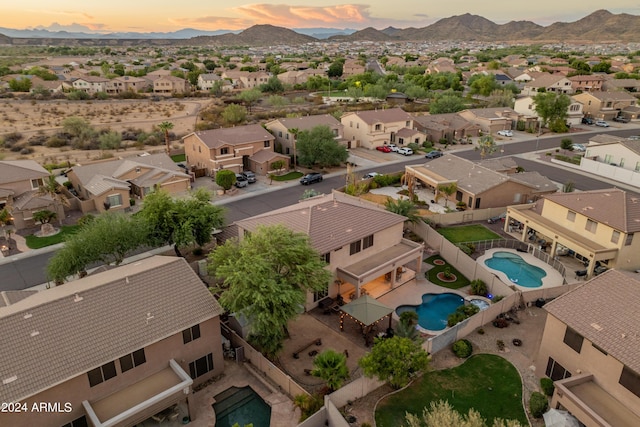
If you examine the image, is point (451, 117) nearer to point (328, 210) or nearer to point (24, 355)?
point (328, 210)

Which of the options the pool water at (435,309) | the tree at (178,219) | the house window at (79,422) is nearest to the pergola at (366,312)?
the pool water at (435,309)

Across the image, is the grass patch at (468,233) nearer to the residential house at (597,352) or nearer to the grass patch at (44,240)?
the residential house at (597,352)

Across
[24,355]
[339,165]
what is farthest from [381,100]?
[24,355]

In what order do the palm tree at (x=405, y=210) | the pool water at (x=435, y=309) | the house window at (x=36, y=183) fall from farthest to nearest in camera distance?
1. the house window at (x=36, y=183)
2. the palm tree at (x=405, y=210)
3. the pool water at (x=435, y=309)

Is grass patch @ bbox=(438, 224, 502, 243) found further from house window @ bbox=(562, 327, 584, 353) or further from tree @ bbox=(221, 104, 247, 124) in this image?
tree @ bbox=(221, 104, 247, 124)

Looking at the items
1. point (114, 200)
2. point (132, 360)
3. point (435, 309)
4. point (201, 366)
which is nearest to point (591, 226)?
point (435, 309)

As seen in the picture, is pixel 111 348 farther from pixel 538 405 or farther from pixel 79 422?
pixel 538 405
